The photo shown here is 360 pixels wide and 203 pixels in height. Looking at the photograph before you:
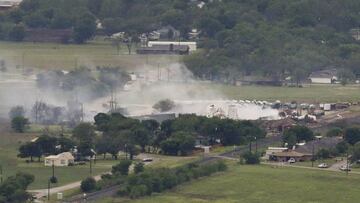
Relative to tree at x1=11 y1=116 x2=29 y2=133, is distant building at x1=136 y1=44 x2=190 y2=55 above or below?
above

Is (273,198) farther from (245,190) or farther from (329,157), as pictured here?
(329,157)

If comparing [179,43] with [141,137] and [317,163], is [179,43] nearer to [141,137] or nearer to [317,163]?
[141,137]

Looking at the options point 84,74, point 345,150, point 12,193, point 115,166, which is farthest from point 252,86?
point 12,193

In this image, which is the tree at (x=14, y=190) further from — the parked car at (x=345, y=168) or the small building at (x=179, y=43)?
the small building at (x=179, y=43)

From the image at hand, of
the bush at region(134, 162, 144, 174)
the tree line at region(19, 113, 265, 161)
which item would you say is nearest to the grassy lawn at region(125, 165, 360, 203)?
the bush at region(134, 162, 144, 174)

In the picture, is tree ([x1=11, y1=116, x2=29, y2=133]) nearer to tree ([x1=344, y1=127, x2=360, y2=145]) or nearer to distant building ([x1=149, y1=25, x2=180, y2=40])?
tree ([x1=344, y1=127, x2=360, y2=145])

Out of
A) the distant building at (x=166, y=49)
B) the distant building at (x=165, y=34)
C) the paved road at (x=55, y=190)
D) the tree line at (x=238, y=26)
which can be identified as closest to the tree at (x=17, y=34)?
the tree line at (x=238, y=26)

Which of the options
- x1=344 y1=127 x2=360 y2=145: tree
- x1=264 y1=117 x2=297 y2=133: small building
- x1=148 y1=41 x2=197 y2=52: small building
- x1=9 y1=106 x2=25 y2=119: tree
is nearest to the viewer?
x1=344 y1=127 x2=360 y2=145: tree
